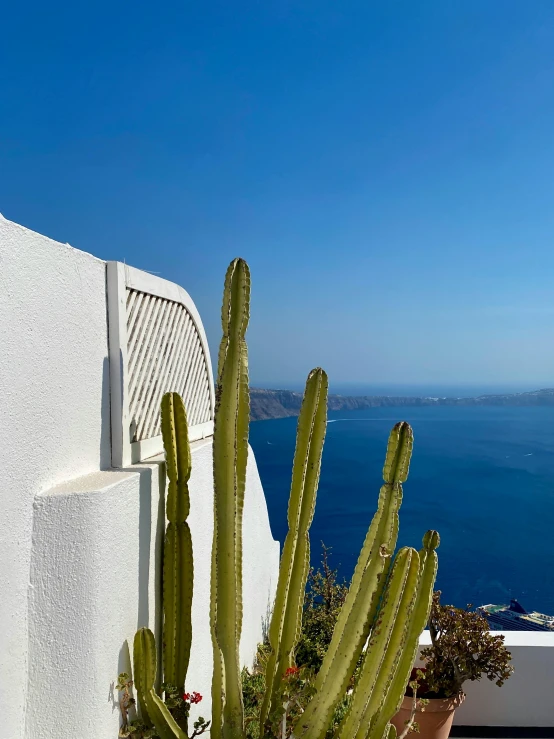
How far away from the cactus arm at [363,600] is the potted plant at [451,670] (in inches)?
47.4

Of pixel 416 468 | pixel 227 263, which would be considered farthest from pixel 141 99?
pixel 416 468

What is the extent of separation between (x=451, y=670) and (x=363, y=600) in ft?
5.40

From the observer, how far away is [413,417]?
3262cm

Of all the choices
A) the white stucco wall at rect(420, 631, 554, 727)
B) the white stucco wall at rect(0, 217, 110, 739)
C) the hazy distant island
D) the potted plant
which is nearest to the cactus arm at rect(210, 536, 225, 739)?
the white stucco wall at rect(0, 217, 110, 739)

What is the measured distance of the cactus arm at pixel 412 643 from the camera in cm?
228

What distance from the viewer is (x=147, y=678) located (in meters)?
1.88

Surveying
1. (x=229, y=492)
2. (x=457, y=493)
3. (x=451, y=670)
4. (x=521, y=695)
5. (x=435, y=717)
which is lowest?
(x=457, y=493)

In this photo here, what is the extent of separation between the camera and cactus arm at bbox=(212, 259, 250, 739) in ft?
6.68

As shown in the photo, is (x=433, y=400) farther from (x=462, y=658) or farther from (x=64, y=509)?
(x=64, y=509)

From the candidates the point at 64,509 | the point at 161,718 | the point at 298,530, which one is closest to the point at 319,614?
the point at 298,530

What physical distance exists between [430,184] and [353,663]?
14.8 meters

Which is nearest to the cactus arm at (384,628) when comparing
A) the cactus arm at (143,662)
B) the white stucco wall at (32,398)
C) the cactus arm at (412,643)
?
the cactus arm at (412,643)

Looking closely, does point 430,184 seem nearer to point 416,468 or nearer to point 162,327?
point 162,327

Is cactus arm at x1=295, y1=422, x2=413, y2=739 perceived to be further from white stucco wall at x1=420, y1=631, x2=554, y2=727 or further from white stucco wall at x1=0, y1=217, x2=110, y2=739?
white stucco wall at x1=420, y1=631, x2=554, y2=727
